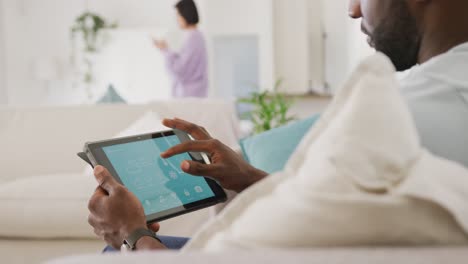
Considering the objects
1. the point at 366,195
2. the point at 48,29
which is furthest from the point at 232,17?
the point at 366,195

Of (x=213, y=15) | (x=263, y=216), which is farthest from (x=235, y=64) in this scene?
(x=263, y=216)

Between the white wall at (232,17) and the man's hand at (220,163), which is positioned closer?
the man's hand at (220,163)

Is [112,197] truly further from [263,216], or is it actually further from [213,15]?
[213,15]

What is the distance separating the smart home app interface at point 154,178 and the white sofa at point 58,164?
30.8 inches

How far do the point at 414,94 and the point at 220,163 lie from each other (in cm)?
46

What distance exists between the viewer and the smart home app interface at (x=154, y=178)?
123 centimetres

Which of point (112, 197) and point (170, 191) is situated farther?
point (170, 191)

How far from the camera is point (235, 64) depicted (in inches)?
286

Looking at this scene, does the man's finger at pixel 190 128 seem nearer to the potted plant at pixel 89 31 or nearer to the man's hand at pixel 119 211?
the man's hand at pixel 119 211

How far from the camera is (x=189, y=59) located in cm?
Answer: 530

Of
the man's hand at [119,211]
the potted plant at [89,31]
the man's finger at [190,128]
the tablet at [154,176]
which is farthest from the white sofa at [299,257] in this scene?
the potted plant at [89,31]

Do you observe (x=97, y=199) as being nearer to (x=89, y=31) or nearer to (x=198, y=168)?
(x=198, y=168)

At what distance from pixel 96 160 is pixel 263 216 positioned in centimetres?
64

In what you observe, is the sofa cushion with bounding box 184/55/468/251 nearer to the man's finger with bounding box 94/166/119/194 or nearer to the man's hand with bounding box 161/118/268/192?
the man's finger with bounding box 94/166/119/194
